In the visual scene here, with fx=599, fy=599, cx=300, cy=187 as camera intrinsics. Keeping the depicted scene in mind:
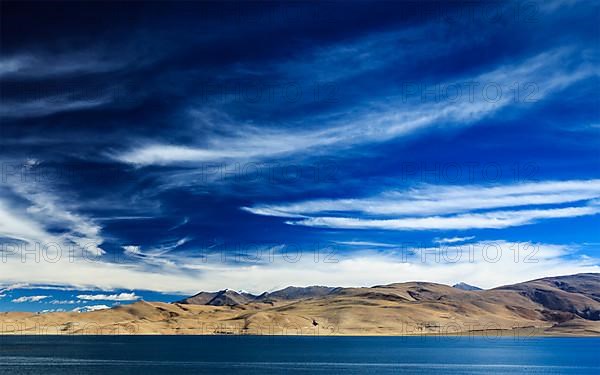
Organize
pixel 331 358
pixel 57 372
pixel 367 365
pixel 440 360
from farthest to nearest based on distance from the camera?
pixel 331 358 → pixel 440 360 → pixel 367 365 → pixel 57 372

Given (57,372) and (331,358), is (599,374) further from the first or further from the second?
(57,372)

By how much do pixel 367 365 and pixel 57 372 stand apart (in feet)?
234

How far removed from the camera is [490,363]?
153m

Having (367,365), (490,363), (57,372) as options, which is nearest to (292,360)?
(367,365)

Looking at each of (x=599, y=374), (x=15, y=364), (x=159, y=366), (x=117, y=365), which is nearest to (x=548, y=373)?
(x=599, y=374)

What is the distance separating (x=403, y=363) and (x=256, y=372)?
4239 cm

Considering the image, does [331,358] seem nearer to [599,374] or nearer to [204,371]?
[204,371]

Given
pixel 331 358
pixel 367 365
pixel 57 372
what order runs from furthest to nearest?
1. pixel 331 358
2. pixel 367 365
3. pixel 57 372

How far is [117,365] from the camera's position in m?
150

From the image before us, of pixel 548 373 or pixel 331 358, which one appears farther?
pixel 331 358

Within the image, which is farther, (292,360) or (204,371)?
(292,360)

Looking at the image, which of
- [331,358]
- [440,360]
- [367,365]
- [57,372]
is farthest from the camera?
[331,358]

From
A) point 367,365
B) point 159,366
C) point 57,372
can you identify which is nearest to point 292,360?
point 367,365

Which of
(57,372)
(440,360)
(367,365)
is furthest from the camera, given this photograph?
(440,360)
